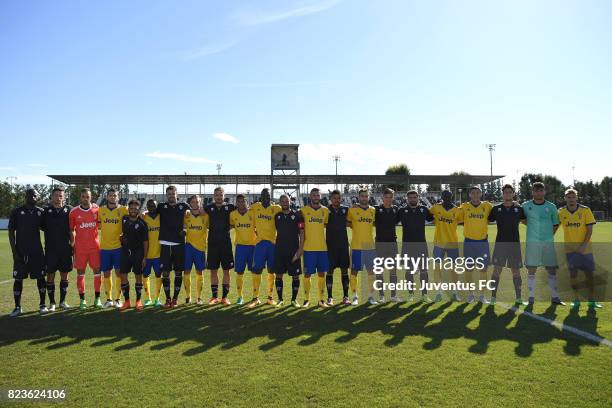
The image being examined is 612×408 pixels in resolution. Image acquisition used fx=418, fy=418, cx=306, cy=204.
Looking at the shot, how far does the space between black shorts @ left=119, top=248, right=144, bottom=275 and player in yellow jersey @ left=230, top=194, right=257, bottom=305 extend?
69.5 inches

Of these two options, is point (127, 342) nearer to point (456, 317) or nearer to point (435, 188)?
point (456, 317)

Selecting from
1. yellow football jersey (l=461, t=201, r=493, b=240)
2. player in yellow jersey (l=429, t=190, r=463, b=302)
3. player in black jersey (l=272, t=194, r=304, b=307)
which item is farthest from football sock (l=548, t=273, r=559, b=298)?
player in black jersey (l=272, t=194, r=304, b=307)

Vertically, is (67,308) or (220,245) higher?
(220,245)

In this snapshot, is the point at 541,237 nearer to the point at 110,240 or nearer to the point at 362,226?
the point at 362,226

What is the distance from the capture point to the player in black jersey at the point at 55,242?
762cm

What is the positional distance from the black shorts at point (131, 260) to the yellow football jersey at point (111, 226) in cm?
32

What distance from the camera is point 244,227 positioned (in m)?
8.20

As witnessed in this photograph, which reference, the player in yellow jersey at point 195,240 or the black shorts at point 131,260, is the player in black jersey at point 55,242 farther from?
the player in yellow jersey at point 195,240

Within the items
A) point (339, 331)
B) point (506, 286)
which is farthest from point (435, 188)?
point (339, 331)

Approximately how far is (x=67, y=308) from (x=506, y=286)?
9270 mm

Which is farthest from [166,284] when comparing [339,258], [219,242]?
[339,258]

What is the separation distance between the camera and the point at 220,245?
8109mm

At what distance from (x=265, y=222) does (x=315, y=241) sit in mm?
1058

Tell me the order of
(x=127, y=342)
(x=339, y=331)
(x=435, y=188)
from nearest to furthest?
1. (x=127, y=342)
2. (x=339, y=331)
3. (x=435, y=188)
